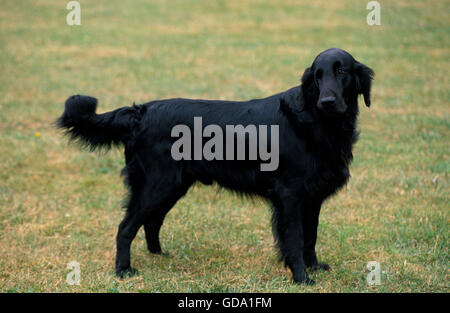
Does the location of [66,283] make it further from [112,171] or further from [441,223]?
[441,223]

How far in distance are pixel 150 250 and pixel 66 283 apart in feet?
3.06

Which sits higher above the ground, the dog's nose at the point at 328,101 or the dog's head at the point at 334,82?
the dog's head at the point at 334,82

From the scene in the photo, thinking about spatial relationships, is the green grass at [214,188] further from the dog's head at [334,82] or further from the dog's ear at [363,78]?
the dog's ear at [363,78]

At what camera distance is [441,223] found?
18.0 feet

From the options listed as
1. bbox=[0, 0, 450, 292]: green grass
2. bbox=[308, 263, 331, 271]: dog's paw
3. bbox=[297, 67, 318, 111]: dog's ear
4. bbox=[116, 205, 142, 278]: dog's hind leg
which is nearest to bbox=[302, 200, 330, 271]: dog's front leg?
bbox=[308, 263, 331, 271]: dog's paw

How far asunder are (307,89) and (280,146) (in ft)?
1.65

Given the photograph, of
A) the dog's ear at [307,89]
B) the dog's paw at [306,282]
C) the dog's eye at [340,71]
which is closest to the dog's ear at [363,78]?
the dog's eye at [340,71]

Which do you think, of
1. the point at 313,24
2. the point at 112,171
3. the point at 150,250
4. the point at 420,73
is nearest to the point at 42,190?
the point at 112,171

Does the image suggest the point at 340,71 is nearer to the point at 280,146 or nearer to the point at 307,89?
the point at 307,89

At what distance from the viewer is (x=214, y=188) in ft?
22.2

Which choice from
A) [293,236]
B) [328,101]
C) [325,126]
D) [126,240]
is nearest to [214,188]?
[126,240]

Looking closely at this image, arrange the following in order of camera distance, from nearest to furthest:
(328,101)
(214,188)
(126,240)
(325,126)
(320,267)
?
(328,101)
(325,126)
(126,240)
(320,267)
(214,188)

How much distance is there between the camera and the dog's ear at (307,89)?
13.8 ft

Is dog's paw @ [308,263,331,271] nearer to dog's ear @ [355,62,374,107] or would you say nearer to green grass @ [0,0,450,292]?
green grass @ [0,0,450,292]
